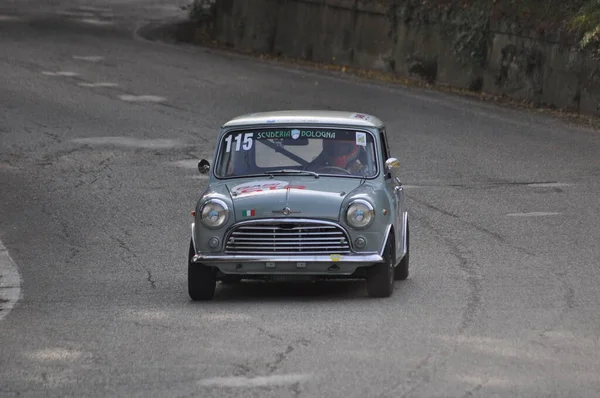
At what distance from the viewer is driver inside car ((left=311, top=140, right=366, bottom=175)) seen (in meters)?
11.7

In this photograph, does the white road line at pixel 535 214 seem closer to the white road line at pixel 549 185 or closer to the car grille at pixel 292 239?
the white road line at pixel 549 185

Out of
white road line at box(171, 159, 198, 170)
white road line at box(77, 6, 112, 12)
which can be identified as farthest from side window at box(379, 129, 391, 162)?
white road line at box(77, 6, 112, 12)

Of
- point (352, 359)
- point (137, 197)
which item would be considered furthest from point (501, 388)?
point (137, 197)

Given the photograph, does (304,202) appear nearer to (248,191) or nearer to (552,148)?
(248,191)

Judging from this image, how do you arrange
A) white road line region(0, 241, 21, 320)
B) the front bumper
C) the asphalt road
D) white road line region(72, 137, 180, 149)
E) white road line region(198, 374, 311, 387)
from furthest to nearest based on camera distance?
white road line region(72, 137, 180, 149) → white road line region(0, 241, 21, 320) → the front bumper → the asphalt road → white road line region(198, 374, 311, 387)

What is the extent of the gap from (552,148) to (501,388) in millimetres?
13398

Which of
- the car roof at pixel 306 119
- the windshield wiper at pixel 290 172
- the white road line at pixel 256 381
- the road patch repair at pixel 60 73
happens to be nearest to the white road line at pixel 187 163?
the car roof at pixel 306 119

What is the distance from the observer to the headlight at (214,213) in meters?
10.9

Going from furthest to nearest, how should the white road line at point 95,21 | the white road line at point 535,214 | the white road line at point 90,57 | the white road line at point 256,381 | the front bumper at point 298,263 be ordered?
the white road line at point 95,21, the white road line at point 90,57, the white road line at point 535,214, the front bumper at point 298,263, the white road line at point 256,381

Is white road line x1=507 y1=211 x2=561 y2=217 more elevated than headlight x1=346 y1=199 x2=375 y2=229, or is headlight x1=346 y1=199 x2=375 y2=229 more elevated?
headlight x1=346 y1=199 x2=375 y2=229

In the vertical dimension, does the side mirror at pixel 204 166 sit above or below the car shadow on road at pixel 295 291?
above

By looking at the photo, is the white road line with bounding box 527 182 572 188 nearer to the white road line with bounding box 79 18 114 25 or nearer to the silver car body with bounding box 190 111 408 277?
the silver car body with bounding box 190 111 408 277

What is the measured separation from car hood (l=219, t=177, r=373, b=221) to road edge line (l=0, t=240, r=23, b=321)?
1.99m

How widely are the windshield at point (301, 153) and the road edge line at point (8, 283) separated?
6.49ft
